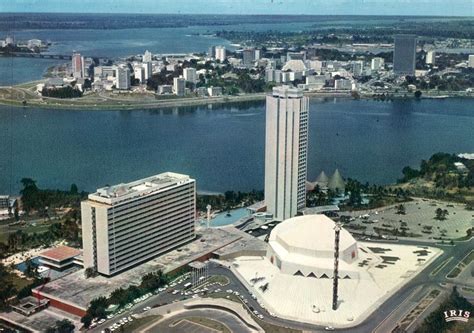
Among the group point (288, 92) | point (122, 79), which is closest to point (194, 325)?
point (288, 92)

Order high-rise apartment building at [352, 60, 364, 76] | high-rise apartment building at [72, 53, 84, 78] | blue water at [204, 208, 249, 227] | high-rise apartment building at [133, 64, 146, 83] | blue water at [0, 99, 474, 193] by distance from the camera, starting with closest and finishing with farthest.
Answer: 1. blue water at [204, 208, 249, 227]
2. blue water at [0, 99, 474, 193]
3. high-rise apartment building at [133, 64, 146, 83]
4. high-rise apartment building at [72, 53, 84, 78]
5. high-rise apartment building at [352, 60, 364, 76]

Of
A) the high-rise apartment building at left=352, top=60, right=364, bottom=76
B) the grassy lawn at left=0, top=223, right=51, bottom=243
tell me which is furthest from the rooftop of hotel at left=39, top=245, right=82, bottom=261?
the high-rise apartment building at left=352, top=60, right=364, bottom=76

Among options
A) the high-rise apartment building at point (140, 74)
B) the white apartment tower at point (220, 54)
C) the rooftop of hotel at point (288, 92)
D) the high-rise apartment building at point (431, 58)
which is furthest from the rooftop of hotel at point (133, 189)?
the high-rise apartment building at point (431, 58)

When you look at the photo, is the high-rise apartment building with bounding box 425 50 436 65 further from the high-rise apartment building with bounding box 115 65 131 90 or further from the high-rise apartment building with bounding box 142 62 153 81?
the high-rise apartment building with bounding box 115 65 131 90

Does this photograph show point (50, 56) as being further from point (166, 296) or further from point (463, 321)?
point (463, 321)

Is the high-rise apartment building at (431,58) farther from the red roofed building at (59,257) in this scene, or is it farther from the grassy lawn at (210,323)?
the grassy lawn at (210,323)

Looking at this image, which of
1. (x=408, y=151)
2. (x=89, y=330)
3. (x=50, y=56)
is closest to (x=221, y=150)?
(x=408, y=151)

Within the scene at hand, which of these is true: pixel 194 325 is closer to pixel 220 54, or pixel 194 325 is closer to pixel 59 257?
pixel 59 257

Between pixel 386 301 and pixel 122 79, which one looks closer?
pixel 386 301
